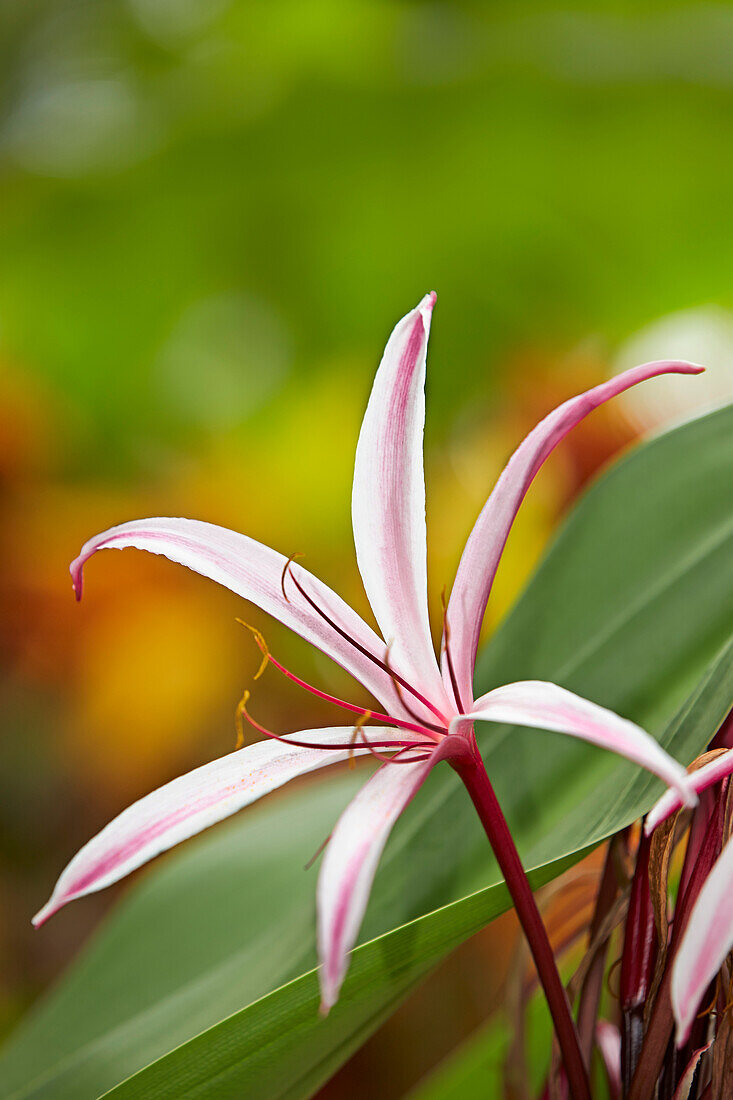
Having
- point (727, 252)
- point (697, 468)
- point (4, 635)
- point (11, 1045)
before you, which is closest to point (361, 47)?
point (727, 252)

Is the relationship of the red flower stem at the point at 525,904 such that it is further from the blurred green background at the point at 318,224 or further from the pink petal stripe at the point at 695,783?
the blurred green background at the point at 318,224

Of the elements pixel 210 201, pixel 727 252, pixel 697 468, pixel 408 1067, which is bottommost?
pixel 408 1067

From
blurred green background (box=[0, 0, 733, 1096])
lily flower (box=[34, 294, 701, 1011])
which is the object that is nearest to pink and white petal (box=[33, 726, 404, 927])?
lily flower (box=[34, 294, 701, 1011])

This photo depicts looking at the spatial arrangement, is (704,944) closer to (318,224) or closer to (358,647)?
(358,647)

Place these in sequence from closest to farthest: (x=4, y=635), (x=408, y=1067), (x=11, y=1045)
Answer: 1. (x=11, y=1045)
2. (x=408, y=1067)
3. (x=4, y=635)

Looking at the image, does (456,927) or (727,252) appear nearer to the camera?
(456,927)

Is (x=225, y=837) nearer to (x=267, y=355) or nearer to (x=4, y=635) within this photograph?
(x=4, y=635)

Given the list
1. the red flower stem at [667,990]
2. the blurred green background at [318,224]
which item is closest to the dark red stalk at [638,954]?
the red flower stem at [667,990]
